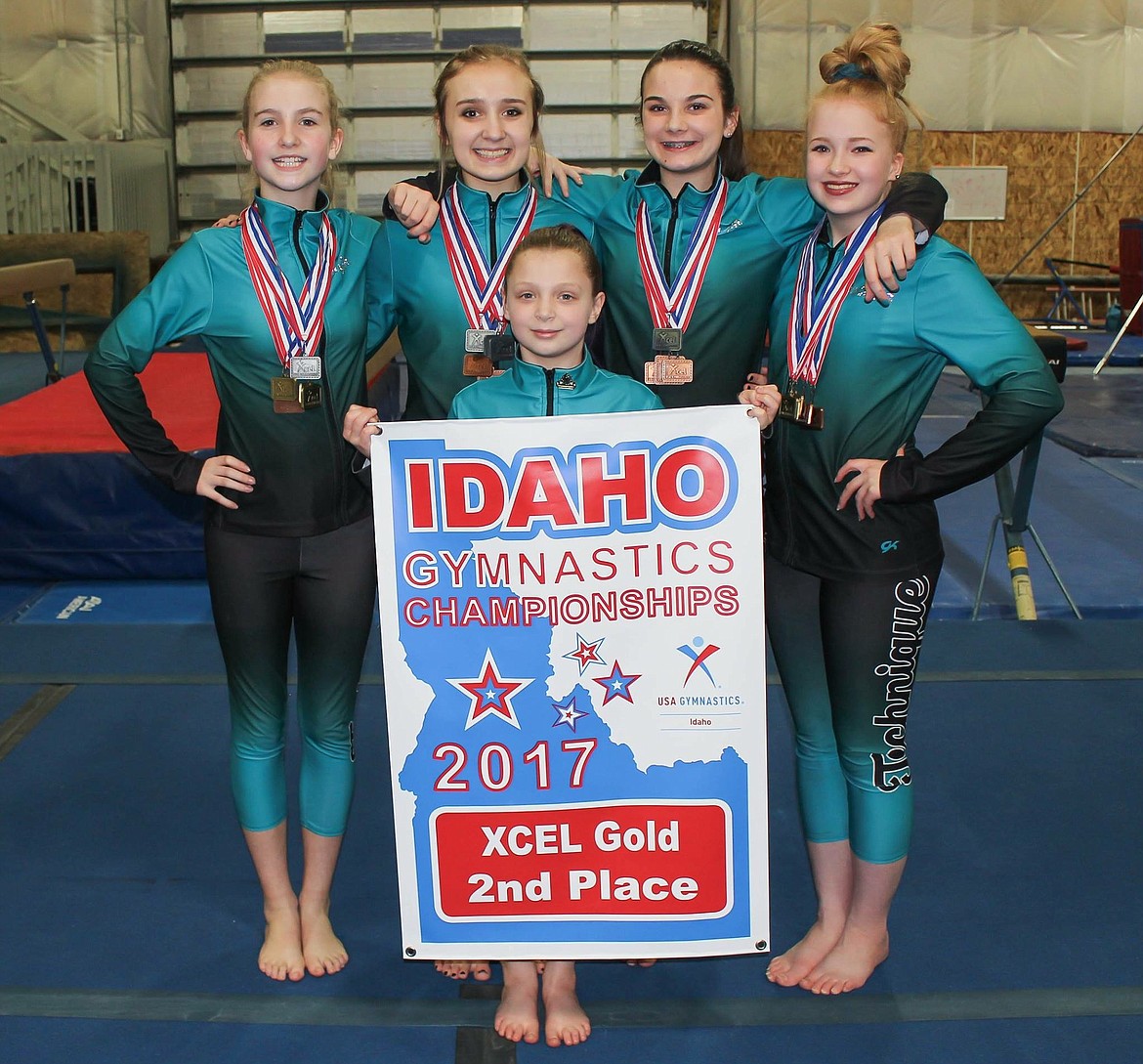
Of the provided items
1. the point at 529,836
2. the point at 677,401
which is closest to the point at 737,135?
the point at 677,401

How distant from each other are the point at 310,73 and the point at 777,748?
6.52 feet

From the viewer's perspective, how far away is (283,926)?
7.63ft

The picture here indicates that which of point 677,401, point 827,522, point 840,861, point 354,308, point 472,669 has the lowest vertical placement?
point 840,861

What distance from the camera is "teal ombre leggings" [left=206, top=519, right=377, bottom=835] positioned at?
218 cm

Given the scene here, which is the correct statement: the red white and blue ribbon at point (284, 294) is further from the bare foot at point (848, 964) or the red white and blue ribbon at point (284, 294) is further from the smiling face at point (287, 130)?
the bare foot at point (848, 964)

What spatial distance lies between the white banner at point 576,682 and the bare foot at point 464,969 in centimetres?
20

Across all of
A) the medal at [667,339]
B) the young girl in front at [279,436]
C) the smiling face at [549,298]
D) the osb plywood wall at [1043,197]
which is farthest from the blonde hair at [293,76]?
the osb plywood wall at [1043,197]

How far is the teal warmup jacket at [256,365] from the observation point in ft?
6.84

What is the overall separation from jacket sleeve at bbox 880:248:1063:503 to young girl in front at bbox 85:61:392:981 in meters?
0.94

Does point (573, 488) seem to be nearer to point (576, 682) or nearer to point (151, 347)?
point (576, 682)

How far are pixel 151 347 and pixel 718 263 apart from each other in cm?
99

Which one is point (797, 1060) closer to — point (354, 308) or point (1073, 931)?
point (1073, 931)

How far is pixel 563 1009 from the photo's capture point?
2121 mm

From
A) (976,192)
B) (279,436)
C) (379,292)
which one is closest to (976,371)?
(379,292)
